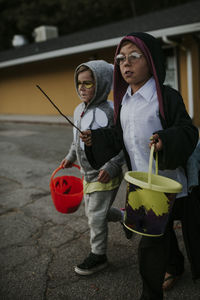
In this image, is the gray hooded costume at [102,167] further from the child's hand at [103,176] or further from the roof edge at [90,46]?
the roof edge at [90,46]

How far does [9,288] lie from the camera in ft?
7.59

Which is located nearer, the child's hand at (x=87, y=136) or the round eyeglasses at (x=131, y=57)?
the round eyeglasses at (x=131, y=57)

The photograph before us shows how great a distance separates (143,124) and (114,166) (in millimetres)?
595

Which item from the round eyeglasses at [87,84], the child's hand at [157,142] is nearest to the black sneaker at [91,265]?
the child's hand at [157,142]

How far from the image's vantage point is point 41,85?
15.8 meters

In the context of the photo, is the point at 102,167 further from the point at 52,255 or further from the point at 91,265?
the point at 52,255

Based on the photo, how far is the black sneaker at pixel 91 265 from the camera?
2.41 meters

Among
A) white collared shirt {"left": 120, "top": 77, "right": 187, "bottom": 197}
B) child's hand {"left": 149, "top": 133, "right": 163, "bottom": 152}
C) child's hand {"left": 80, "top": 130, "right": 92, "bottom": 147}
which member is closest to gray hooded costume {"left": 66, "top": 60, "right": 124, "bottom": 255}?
child's hand {"left": 80, "top": 130, "right": 92, "bottom": 147}

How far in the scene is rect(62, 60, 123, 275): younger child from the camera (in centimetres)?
232

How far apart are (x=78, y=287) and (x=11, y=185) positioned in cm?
291

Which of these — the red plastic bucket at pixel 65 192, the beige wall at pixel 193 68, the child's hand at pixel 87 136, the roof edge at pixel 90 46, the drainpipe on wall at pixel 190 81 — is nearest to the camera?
the child's hand at pixel 87 136

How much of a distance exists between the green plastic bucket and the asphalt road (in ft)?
2.53

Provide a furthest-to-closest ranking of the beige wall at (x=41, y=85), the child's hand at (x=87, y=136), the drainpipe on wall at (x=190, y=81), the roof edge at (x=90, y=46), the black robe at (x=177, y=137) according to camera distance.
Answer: the beige wall at (x=41, y=85) < the drainpipe on wall at (x=190, y=81) < the roof edge at (x=90, y=46) < the child's hand at (x=87, y=136) < the black robe at (x=177, y=137)

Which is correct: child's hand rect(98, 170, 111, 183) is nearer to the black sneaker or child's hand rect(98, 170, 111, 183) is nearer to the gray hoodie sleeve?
the gray hoodie sleeve
